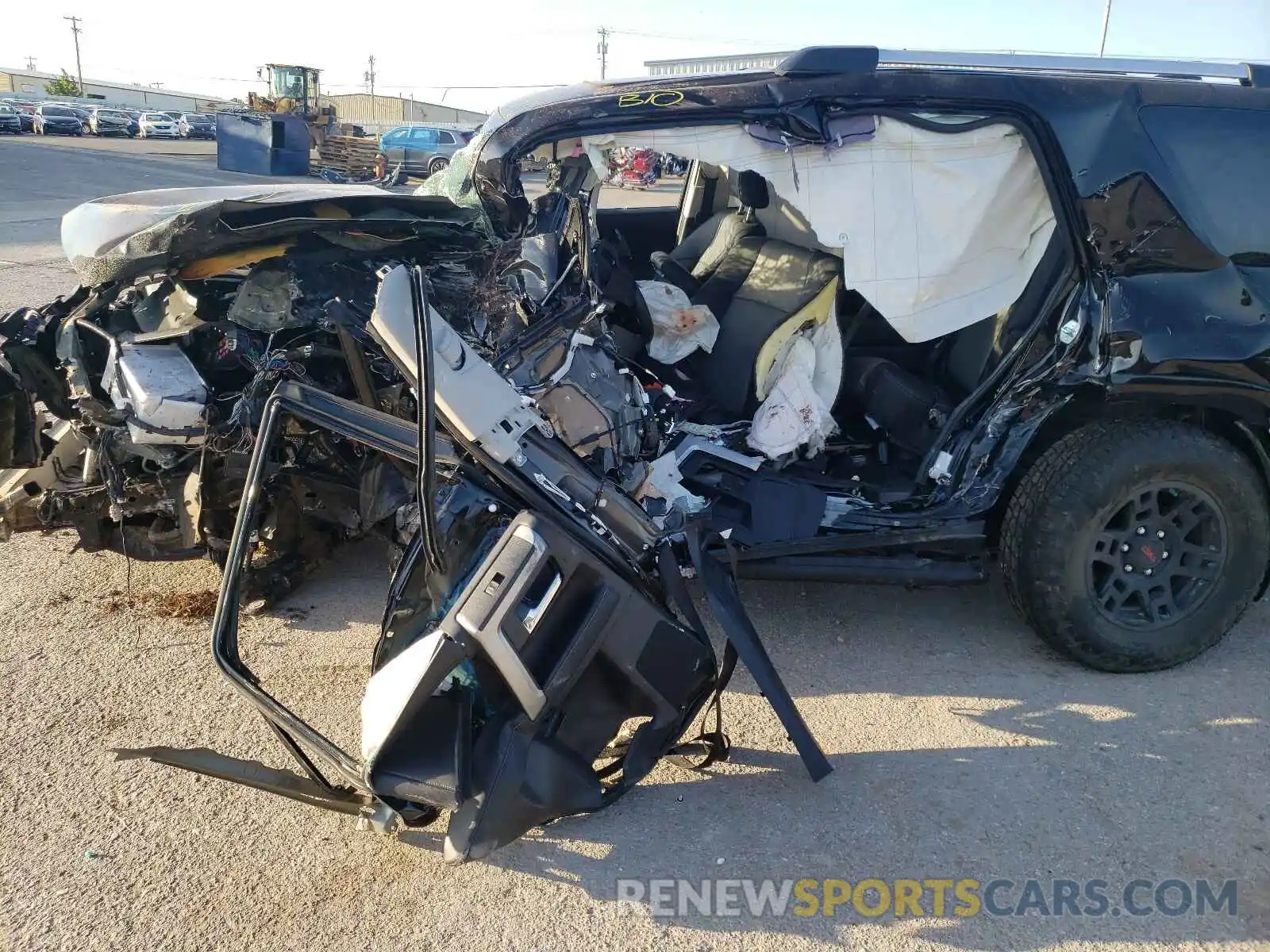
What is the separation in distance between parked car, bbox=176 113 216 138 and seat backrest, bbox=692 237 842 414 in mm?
45543

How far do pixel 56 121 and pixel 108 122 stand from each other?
2036 mm

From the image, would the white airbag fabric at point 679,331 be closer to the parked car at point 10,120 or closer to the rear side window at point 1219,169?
the rear side window at point 1219,169

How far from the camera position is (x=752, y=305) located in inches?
168

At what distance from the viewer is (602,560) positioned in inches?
110

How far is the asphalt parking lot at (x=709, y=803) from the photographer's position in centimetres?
248

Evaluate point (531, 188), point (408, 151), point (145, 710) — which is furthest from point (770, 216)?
point (408, 151)

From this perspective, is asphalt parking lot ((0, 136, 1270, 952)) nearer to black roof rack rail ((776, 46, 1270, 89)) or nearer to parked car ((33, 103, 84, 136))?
black roof rack rail ((776, 46, 1270, 89))

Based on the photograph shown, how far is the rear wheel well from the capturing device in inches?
140

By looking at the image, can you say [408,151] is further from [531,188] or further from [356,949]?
[356,949]

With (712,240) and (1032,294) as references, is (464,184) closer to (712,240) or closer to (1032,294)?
(712,240)

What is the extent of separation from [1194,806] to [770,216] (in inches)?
122

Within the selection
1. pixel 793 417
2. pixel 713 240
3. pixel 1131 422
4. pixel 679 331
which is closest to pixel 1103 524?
pixel 1131 422

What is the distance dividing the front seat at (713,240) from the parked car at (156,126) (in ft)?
146

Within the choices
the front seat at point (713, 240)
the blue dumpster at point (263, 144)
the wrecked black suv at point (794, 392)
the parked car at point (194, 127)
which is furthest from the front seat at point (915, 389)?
the parked car at point (194, 127)
